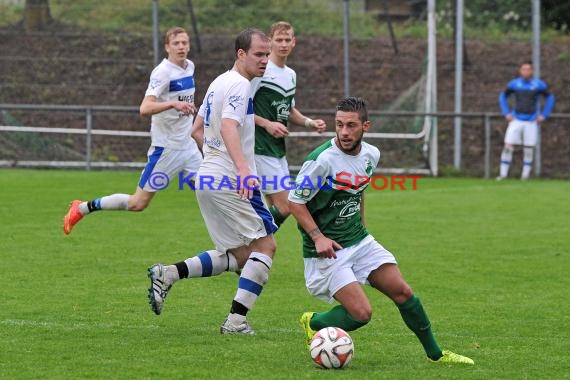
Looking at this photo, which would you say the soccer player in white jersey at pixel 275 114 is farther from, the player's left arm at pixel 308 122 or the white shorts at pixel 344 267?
the white shorts at pixel 344 267

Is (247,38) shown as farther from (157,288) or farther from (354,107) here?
(157,288)

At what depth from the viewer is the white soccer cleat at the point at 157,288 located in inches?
287

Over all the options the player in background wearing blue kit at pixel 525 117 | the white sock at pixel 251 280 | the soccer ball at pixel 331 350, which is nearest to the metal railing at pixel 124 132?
the player in background wearing blue kit at pixel 525 117

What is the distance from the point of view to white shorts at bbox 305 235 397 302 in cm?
642

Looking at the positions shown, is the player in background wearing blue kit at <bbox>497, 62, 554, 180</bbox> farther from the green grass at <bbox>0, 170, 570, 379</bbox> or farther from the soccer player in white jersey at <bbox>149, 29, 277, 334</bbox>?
the soccer player in white jersey at <bbox>149, 29, 277, 334</bbox>

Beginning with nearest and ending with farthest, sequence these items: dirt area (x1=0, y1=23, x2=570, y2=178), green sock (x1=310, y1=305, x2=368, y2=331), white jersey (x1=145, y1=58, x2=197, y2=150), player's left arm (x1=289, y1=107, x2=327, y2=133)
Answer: green sock (x1=310, y1=305, x2=368, y2=331)
player's left arm (x1=289, y1=107, x2=327, y2=133)
white jersey (x1=145, y1=58, x2=197, y2=150)
dirt area (x1=0, y1=23, x2=570, y2=178)

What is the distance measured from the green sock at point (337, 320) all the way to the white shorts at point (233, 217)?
95 cm

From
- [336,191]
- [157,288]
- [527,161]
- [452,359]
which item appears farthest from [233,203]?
[527,161]

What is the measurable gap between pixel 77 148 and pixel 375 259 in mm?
15348

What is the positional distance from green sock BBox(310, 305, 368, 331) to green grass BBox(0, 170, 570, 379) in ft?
0.72

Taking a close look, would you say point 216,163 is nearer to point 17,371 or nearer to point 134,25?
point 17,371

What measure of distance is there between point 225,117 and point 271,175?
2368mm

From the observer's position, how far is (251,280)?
23.8 ft

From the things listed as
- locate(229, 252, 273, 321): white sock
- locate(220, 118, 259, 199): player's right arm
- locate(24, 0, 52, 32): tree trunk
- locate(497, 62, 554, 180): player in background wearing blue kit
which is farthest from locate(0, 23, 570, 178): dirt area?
locate(220, 118, 259, 199): player's right arm
